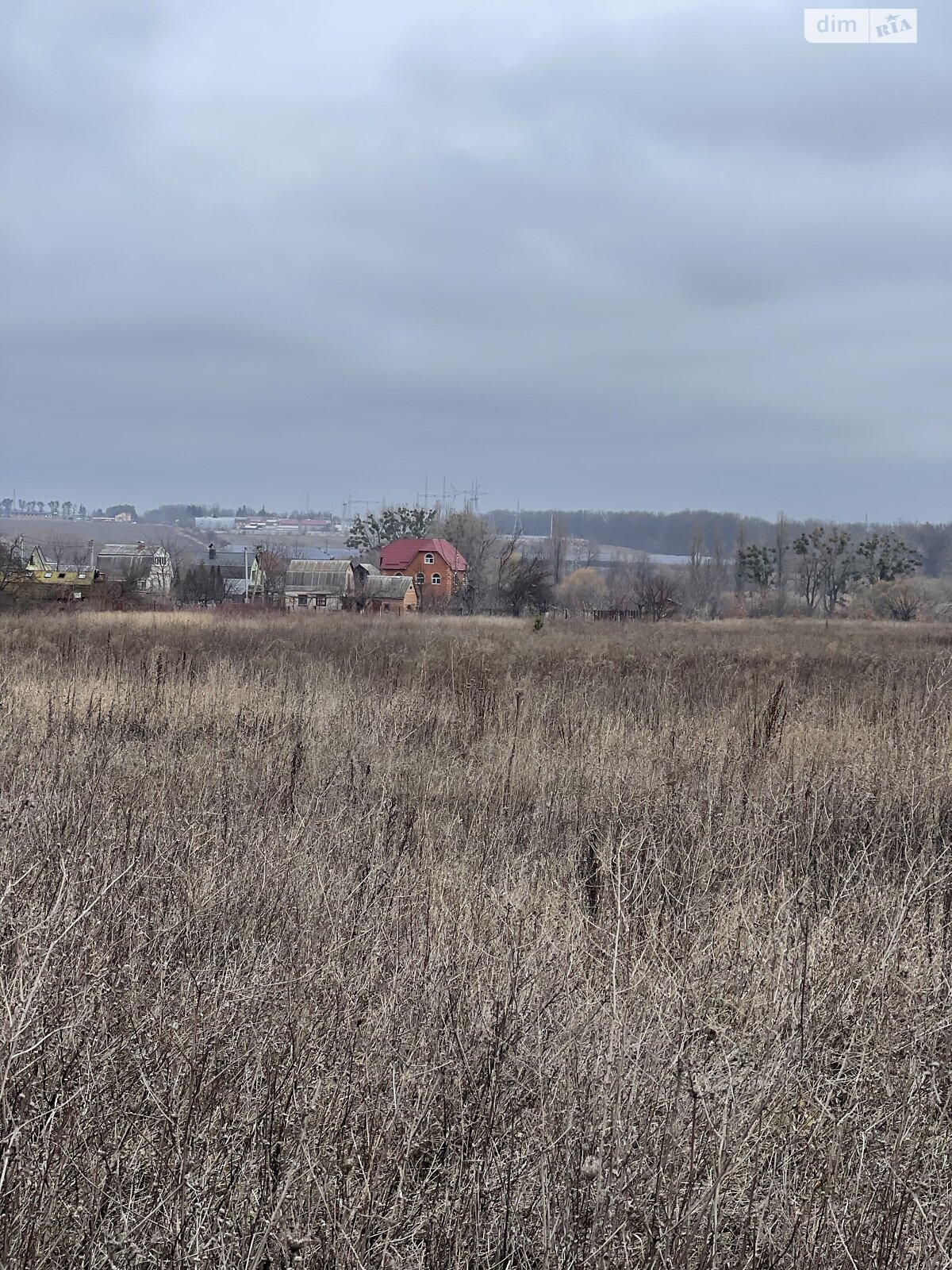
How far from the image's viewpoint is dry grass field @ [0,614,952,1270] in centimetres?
214

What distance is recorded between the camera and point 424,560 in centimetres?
7900

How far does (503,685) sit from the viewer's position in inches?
426

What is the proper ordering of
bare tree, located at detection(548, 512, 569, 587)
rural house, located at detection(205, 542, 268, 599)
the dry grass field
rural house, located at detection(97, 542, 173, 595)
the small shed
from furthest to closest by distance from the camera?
1. bare tree, located at detection(548, 512, 569, 587)
2. rural house, located at detection(205, 542, 268, 599)
3. rural house, located at detection(97, 542, 173, 595)
4. the small shed
5. the dry grass field

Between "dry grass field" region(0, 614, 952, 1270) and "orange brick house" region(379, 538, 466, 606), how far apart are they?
6856cm

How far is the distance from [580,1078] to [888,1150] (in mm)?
871

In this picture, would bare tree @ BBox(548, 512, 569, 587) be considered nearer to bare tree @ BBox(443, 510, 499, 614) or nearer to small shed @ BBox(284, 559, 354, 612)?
bare tree @ BBox(443, 510, 499, 614)

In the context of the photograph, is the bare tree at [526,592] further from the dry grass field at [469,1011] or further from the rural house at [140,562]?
the dry grass field at [469,1011]

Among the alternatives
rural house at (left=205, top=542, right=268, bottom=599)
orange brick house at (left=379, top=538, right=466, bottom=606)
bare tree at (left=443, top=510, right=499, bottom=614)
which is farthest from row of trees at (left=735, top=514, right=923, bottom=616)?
rural house at (left=205, top=542, right=268, bottom=599)

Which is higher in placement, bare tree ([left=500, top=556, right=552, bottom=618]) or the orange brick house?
the orange brick house

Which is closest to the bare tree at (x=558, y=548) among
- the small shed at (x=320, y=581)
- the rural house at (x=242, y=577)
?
the rural house at (x=242, y=577)

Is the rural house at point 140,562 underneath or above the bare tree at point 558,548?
underneath

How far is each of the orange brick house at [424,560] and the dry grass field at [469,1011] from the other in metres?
68.6

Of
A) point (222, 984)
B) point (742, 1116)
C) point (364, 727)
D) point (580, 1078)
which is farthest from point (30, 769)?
point (742, 1116)

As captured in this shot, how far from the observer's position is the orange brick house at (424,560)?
7738 cm
